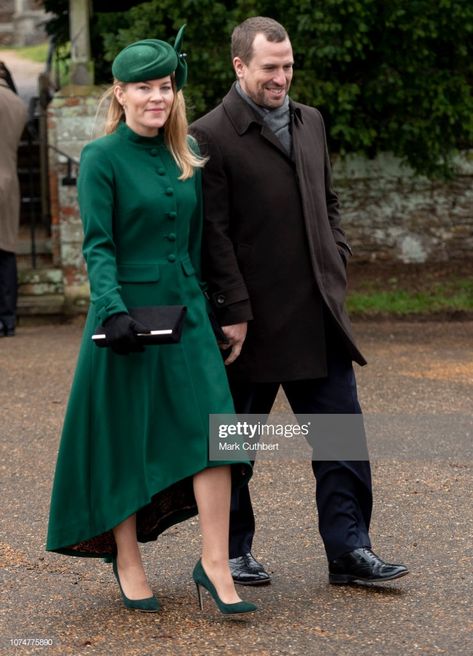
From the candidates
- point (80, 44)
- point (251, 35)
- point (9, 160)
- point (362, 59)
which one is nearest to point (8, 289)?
point (9, 160)

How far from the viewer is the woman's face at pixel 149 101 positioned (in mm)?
4406

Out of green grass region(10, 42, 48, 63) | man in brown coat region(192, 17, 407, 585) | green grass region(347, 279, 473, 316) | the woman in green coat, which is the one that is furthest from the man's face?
green grass region(10, 42, 48, 63)

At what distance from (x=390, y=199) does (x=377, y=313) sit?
1.71 metres

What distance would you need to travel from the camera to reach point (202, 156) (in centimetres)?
468

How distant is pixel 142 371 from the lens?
445cm

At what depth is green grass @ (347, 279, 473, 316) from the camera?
12.0 metres

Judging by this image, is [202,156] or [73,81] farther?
[73,81]

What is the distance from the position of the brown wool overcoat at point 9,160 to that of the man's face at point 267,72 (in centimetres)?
666

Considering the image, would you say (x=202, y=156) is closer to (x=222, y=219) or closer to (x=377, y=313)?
(x=222, y=219)

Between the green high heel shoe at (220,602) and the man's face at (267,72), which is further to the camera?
the man's face at (267,72)

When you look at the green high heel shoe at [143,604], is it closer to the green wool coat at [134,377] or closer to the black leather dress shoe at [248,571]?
the green wool coat at [134,377]

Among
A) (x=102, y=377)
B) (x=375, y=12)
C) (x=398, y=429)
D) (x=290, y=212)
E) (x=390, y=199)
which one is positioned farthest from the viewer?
(x=390, y=199)

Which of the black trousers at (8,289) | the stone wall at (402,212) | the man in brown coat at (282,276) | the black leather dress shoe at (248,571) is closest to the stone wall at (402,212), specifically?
the stone wall at (402,212)

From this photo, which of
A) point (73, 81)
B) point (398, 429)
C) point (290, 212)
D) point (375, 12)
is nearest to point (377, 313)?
point (375, 12)
